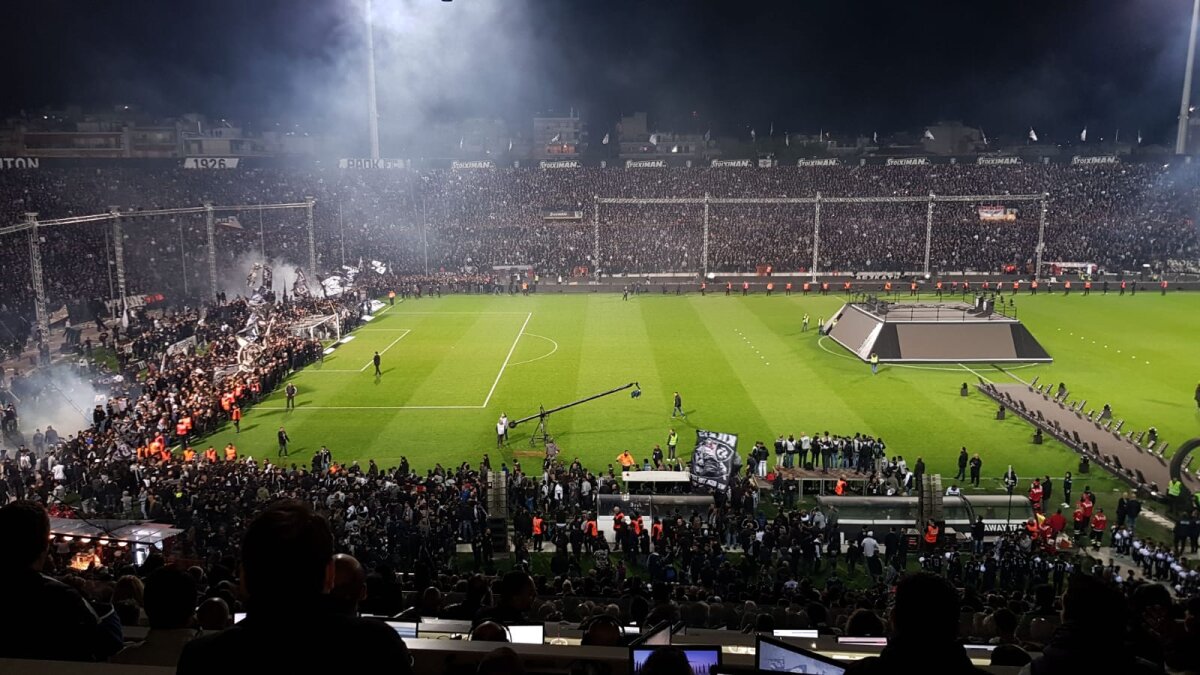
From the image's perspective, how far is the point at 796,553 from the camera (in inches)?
758

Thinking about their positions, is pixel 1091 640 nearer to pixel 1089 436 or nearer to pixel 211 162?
pixel 1089 436

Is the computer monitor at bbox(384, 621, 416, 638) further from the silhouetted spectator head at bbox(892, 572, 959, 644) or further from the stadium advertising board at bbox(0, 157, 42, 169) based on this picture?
the stadium advertising board at bbox(0, 157, 42, 169)

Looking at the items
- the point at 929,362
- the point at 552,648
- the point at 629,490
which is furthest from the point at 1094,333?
the point at 552,648

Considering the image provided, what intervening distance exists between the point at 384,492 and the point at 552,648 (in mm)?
17770

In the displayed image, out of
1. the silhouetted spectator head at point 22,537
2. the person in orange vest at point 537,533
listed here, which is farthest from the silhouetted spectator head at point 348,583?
the person in orange vest at point 537,533

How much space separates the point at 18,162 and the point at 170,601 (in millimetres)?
78016

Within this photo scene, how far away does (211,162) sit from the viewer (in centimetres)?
8531

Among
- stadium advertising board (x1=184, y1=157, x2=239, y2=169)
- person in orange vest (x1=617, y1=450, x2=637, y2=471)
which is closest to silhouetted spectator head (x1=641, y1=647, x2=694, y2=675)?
person in orange vest (x1=617, y1=450, x2=637, y2=471)

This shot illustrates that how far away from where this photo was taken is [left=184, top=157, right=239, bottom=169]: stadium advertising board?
84.1 metres

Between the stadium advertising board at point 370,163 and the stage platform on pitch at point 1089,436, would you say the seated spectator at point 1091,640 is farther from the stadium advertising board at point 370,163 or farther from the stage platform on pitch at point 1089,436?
the stadium advertising board at point 370,163

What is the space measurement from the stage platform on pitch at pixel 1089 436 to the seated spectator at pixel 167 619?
85.5 feet

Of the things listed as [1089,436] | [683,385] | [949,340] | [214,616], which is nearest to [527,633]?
[214,616]

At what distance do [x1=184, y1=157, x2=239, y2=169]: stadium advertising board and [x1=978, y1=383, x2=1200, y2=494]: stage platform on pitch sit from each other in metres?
71.2

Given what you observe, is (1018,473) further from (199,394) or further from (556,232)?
(556,232)
